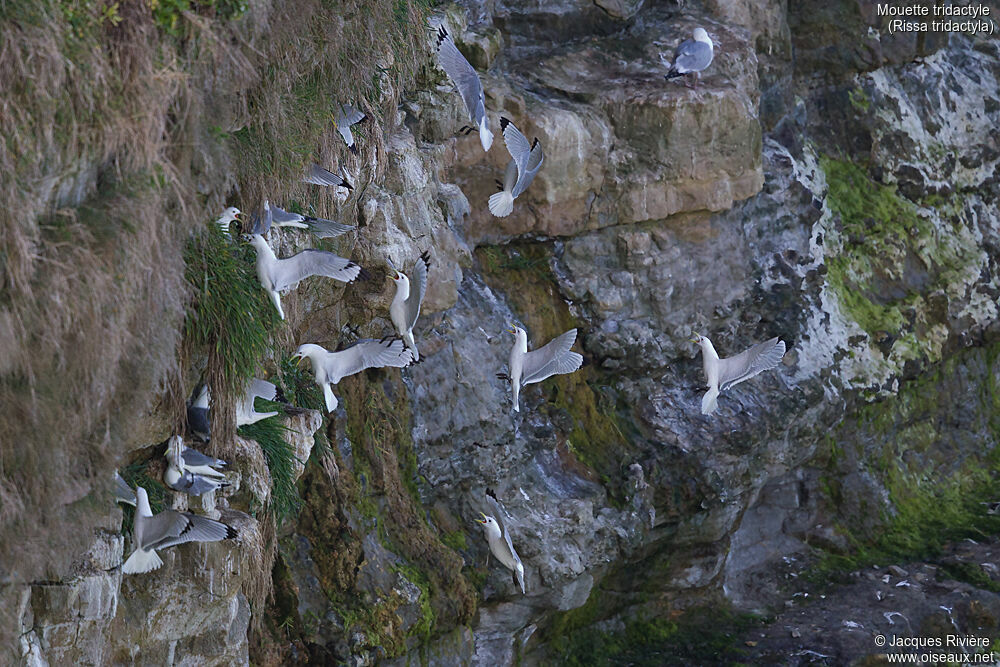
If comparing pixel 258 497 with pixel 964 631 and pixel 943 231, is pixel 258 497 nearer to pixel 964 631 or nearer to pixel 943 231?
pixel 964 631

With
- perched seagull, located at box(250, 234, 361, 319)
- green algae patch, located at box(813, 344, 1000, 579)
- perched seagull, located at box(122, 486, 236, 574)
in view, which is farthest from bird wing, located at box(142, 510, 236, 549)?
green algae patch, located at box(813, 344, 1000, 579)

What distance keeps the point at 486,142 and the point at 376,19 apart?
91 centimetres

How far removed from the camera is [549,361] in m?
6.70

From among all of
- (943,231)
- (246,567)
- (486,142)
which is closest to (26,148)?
(246,567)

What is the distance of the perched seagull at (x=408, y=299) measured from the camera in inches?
235

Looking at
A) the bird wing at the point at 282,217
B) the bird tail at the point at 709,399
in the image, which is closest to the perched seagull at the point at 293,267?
the bird wing at the point at 282,217

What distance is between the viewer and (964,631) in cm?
850

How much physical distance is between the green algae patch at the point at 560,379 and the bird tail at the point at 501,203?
1.00 meters

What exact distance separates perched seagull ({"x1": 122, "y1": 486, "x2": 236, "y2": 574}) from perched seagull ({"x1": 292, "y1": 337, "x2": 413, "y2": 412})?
1.14 meters

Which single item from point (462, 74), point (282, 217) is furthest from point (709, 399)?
point (282, 217)

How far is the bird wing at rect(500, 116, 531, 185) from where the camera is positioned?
6535 millimetres

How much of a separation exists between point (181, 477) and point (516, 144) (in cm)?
289

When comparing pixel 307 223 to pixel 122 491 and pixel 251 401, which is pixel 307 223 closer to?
pixel 251 401

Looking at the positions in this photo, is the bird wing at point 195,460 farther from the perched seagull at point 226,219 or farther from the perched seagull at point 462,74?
the perched seagull at point 462,74
